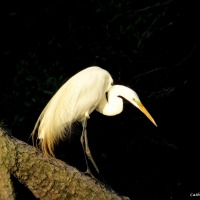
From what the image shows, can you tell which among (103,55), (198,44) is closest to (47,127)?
(103,55)

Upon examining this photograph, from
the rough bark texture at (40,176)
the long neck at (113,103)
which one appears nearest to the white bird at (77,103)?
the long neck at (113,103)

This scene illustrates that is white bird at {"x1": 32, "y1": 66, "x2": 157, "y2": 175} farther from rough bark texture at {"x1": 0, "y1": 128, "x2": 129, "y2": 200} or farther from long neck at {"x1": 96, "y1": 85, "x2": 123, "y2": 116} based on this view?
rough bark texture at {"x1": 0, "y1": 128, "x2": 129, "y2": 200}

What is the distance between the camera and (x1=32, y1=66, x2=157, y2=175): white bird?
3535 millimetres

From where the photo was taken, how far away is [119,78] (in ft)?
14.3

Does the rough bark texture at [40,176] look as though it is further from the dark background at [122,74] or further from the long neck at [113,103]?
the long neck at [113,103]

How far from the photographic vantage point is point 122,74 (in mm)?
4484

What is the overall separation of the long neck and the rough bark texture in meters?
1.09

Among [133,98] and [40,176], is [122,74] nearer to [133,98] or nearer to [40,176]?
[133,98]

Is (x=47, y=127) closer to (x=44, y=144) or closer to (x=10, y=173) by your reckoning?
(x=44, y=144)

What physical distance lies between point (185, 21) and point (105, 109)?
1.83 m

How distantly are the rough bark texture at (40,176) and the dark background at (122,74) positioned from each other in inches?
30.4

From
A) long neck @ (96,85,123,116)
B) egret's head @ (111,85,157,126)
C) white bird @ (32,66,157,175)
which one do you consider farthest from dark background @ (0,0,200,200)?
egret's head @ (111,85,157,126)

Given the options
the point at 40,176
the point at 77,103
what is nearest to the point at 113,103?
the point at 77,103

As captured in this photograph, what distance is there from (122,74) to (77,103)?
870mm
